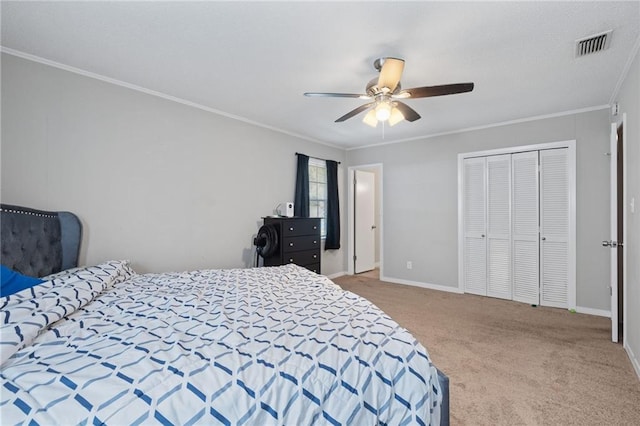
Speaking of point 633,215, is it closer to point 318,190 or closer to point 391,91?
point 391,91

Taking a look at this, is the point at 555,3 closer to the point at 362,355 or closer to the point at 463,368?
the point at 362,355

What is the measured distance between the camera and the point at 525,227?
12.8 ft

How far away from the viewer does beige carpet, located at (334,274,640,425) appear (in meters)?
1.80

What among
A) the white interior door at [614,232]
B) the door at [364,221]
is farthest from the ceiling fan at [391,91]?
the door at [364,221]

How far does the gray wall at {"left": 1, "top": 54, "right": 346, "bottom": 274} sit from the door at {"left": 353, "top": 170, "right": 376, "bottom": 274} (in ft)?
6.88

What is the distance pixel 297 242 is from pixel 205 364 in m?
2.88

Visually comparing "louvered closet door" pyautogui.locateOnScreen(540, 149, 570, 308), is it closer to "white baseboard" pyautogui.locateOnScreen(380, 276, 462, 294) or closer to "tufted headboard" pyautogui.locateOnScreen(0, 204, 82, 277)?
"white baseboard" pyautogui.locateOnScreen(380, 276, 462, 294)

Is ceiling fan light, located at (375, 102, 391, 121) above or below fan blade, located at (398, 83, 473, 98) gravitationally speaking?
below

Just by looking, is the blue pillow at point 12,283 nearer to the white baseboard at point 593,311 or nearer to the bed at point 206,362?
the bed at point 206,362

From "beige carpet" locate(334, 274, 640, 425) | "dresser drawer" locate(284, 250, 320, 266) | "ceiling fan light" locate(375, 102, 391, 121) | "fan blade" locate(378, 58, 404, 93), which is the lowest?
"beige carpet" locate(334, 274, 640, 425)

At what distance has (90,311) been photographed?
1546 millimetres

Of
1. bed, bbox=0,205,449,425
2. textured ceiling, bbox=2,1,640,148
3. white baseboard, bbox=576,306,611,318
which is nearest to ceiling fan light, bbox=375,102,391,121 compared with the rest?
textured ceiling, bbox=2,1,640,148

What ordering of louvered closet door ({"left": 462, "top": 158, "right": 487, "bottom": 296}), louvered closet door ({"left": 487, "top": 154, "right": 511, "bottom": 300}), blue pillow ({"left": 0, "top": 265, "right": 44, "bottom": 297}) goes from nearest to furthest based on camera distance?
blue pillow ({"left": 0, "top": 265, "right": 44, "bottom": 297}) → louvered closet door ({"left": 487, "top": 154, "right": 511, "bottom": 300}) → louvered closet door ({"left": 462, "top": 158, "right": 487, "bottom": 296})

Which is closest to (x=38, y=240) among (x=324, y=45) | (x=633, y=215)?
(x=324, y=45)
